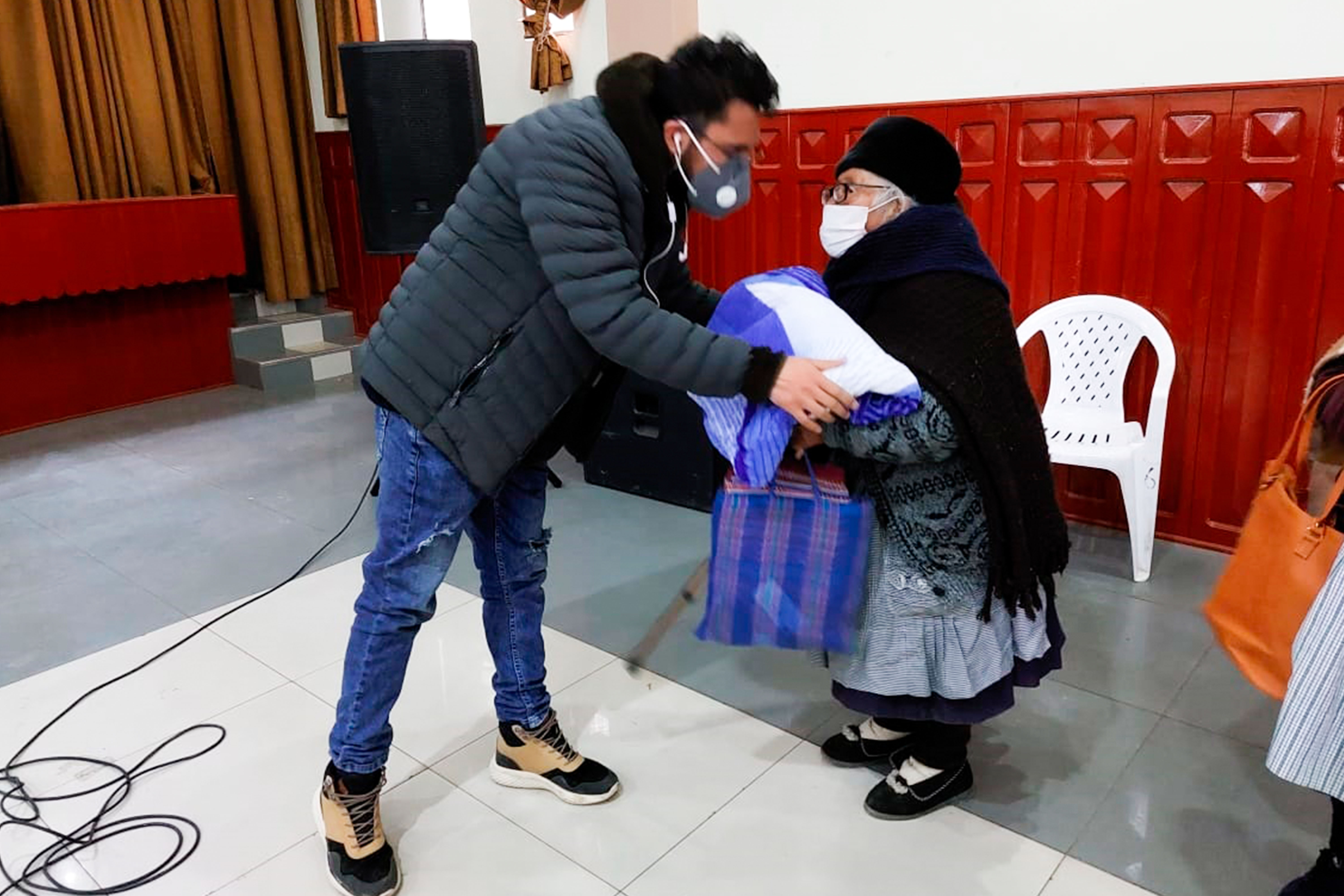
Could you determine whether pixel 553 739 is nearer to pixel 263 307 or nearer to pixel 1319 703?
pixel 1319 703

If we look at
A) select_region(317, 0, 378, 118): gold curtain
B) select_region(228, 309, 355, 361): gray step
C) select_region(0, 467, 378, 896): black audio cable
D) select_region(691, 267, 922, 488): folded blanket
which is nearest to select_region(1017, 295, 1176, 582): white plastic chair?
select_region(691, 267, 922, 488): folded blanket

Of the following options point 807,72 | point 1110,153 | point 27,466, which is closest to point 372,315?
point 27,466

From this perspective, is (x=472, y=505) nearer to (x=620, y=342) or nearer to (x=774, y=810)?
(x=620, y=342)

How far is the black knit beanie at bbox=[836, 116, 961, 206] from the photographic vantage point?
1546 mm

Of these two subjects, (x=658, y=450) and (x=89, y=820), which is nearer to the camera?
(x=89, y=820)

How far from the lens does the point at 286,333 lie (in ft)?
17.7

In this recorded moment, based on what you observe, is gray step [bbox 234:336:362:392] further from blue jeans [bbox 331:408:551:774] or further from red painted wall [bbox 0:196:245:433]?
blue jeans [bbox 331:408:551:774]

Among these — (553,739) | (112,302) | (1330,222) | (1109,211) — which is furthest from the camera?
(112,302)

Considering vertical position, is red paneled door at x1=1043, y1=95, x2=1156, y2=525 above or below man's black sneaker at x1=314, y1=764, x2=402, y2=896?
above

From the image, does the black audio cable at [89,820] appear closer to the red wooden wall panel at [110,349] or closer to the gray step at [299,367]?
the red wooden wall panel at [110,349]

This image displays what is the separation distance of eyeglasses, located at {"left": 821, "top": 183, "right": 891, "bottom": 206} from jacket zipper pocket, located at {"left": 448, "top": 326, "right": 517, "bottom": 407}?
58 centimetres

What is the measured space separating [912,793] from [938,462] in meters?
0.63

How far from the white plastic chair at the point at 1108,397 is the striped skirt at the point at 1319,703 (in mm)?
1376

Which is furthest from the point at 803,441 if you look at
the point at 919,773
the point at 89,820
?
the point at 89,820
